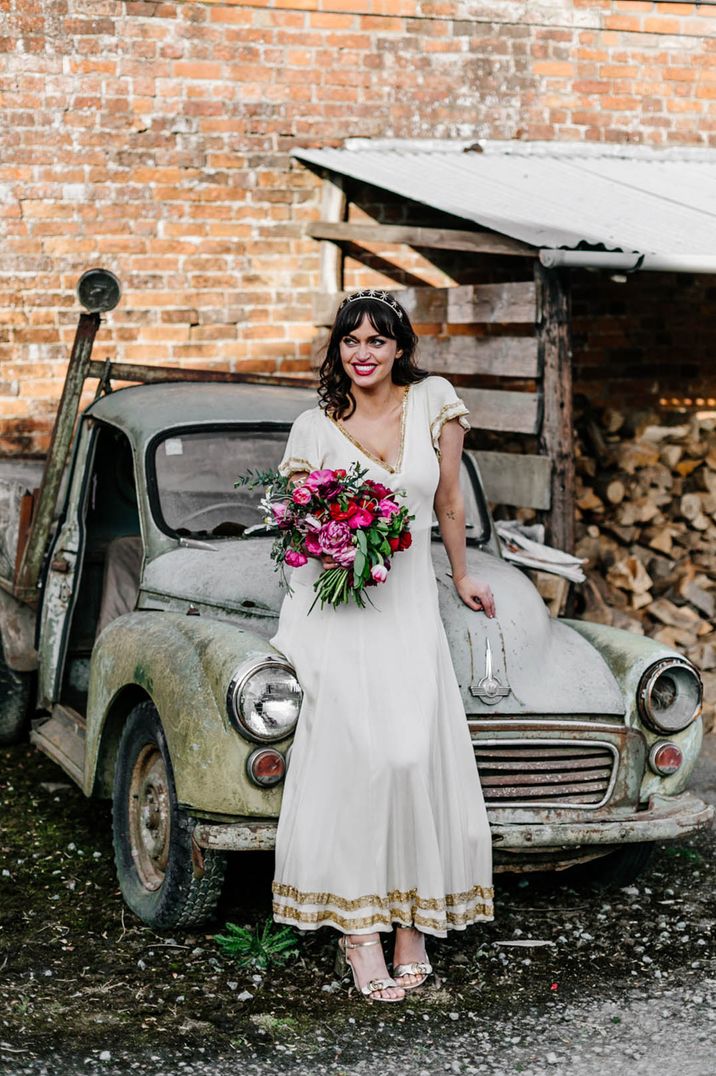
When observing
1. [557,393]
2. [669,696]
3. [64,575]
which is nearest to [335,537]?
[669,696]

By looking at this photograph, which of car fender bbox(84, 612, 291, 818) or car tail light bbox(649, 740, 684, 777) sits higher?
car fender bbox(84, 612, 291, 818)

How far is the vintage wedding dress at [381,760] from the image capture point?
4195mm

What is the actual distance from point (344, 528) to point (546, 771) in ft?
3.63

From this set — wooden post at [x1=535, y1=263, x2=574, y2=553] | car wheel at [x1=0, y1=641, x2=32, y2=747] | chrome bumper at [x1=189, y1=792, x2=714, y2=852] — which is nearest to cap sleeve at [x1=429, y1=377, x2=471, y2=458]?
chrome bumper at [x1=189, y1=792, x2=714, y2=852]

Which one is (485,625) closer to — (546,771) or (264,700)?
(546,771)

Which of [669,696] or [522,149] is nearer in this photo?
[669,696]

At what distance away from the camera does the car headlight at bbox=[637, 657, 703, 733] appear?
4.77m

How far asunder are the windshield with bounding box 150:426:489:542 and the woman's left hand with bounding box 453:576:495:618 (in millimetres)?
979

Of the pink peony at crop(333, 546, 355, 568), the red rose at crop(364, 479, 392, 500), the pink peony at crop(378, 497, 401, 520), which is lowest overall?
the pink peony at crop(333, 546, 355, 568)

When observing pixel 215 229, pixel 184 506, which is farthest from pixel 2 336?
pixel 184 506

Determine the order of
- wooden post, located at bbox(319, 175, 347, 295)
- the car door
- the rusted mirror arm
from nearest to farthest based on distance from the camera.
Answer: the car door < the rusted mirror arm < wooden post, located at bbox(319, 175, 347, 295)

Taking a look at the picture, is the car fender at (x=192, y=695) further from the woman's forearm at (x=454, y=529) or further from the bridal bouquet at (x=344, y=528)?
the woman's forearm at (x=454, y=529)

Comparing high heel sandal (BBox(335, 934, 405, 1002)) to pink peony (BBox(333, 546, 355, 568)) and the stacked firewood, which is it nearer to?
pink peony (BBox(333, 546, 355, 568))

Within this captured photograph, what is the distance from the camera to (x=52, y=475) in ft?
20.7
